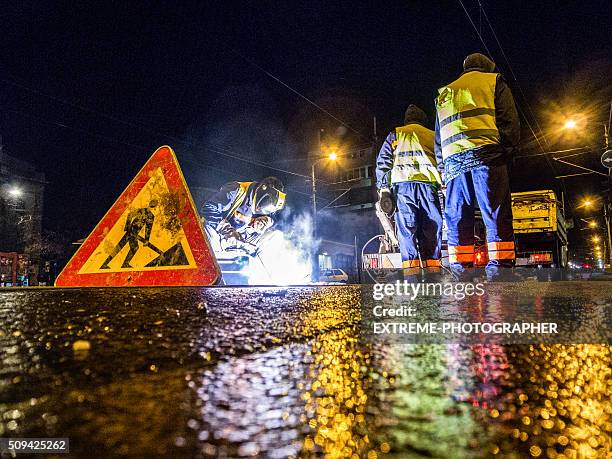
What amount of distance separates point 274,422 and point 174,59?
19.5m

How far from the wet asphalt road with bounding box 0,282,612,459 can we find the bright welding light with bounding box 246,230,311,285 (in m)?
11.0

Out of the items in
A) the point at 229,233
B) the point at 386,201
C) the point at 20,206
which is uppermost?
the point at 20,206

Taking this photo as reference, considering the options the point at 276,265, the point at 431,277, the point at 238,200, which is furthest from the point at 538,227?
the point at 431,277

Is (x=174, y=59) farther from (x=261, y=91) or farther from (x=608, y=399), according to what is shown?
(x=608, y=399)

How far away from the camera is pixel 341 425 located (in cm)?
43

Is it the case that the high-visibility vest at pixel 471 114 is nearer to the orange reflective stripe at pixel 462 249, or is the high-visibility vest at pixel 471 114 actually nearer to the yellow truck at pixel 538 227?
the orange reflective stripe at pixel 462 249

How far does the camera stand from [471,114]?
359 cm

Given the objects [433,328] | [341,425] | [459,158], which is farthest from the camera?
[459,158]

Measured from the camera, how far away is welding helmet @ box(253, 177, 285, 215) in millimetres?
11273

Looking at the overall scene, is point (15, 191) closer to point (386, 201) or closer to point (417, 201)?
point (386, 201)

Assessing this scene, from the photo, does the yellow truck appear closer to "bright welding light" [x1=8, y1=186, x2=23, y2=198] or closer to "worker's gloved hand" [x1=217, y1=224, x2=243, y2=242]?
"worker's gloved hand" [x1=217, y1=224, x2=243, y2=242]

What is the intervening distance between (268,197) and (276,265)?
3.29m

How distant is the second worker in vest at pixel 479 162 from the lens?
3346 mm

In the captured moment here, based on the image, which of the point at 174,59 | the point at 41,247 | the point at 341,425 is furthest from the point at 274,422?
the point at 41,247
